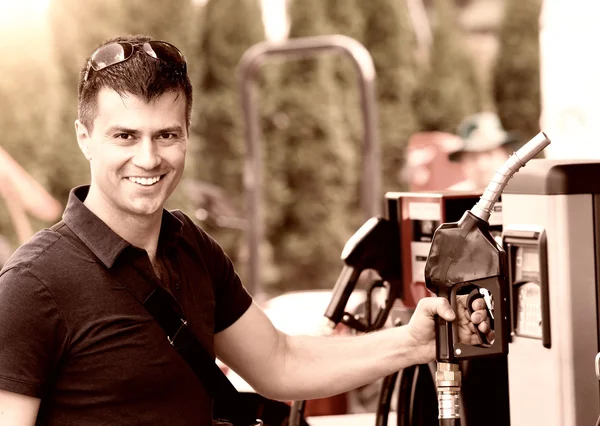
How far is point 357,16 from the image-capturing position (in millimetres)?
16250

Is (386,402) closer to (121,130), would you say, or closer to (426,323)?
(426,323)

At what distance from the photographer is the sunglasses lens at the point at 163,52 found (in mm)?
2593

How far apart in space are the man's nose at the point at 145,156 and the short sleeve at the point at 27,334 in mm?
347

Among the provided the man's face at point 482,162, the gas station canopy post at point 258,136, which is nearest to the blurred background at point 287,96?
the gas station canopy post at point 258,136

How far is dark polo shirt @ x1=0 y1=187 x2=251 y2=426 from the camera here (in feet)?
7.66

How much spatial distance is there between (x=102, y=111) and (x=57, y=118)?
10.8 metres

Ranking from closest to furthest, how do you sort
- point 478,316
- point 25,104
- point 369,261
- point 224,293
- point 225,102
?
1. point 478,316
2. point 224,293
3. point 369,261
4. point 25,104
5. point 225,102

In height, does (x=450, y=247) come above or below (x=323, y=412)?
above

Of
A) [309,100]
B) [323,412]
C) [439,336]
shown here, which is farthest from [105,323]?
[309,100]

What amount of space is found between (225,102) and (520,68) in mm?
4546

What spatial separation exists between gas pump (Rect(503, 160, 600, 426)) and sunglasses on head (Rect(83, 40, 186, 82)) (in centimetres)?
94

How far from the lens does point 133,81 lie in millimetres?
2516

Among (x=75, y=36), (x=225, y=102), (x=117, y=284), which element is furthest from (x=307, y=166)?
(x=117, y=284)

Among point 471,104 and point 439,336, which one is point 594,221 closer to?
point 439,336
